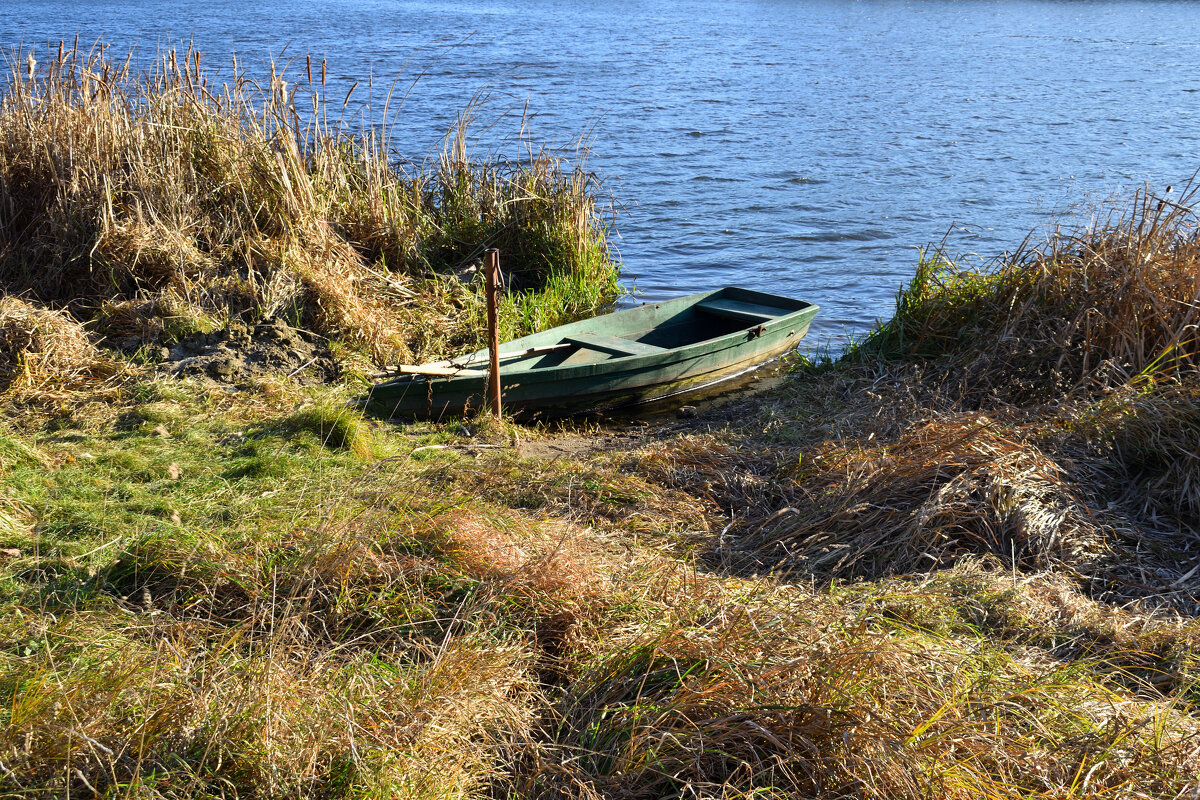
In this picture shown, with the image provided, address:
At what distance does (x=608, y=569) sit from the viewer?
388cm

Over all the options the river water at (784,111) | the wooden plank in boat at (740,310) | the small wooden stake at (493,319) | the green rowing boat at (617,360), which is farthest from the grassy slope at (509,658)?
the river water at (784,111)

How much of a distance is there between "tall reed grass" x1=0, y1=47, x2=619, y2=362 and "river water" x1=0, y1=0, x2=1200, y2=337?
2119mm

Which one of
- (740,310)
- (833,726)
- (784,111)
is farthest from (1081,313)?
(784,111)

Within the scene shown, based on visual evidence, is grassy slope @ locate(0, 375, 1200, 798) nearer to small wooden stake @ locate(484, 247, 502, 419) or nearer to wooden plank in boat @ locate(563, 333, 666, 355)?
small wooden stake @ locate(484, 247, 502, 419)

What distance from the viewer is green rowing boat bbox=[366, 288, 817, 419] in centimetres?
654


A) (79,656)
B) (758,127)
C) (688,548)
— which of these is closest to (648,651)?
(688,548)

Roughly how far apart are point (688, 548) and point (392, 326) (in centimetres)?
400

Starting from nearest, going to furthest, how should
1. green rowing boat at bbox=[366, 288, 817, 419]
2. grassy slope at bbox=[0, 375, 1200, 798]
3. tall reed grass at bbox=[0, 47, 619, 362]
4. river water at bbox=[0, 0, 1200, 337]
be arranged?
grassy slope at bbox=[0, 375, 1200, 798] < green rowing boat at bbox=[366, 288, 817, 419] < tall reed grass at bbox=[0, 47, 619, 362] < river water at bbox=[0, 0, 1200, 337]

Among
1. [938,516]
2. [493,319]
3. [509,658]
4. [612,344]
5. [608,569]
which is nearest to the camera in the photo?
[509,658]

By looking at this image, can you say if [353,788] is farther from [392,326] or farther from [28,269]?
[28,269]

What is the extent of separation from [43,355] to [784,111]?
19.0 m

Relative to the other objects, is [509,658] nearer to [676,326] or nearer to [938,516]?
[938,516]

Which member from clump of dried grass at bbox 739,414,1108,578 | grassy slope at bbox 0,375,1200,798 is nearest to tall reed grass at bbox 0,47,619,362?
grassy slope at bbox 0,375,1200,798

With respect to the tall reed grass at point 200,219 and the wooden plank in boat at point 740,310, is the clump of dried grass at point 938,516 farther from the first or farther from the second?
the tall reed grass at point 200,219
